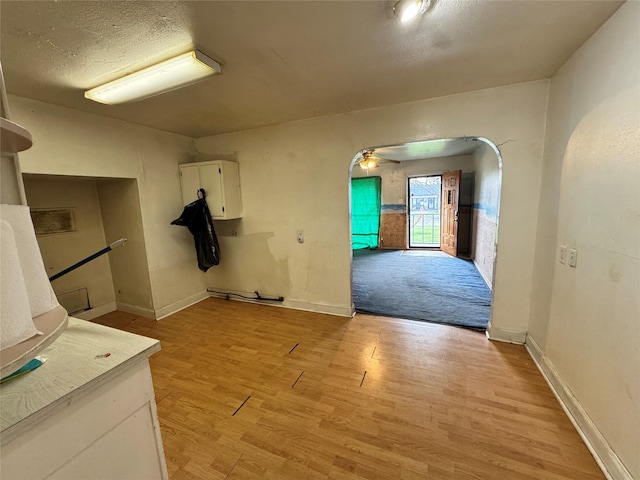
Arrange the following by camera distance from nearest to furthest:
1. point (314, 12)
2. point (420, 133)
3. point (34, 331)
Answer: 1. point (34, 331)
2. point (314, 12)
3. point (420, 133)

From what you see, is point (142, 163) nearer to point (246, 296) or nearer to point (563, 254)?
point (246, 296)

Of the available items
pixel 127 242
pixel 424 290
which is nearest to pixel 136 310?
pixel 127 242

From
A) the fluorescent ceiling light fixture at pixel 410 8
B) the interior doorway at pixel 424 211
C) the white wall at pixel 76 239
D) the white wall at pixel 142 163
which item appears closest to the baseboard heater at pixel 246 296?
the white wall at pixel 142 163

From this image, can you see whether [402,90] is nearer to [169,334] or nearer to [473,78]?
[473,78]

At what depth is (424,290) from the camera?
380 cm

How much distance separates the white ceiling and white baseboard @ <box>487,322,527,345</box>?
218 cm

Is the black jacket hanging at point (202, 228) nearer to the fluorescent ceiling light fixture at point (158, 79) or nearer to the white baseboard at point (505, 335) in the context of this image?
the fluorescent ceiling light fixture at point (158, 79)

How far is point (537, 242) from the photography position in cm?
221

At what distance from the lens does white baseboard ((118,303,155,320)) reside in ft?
10.5

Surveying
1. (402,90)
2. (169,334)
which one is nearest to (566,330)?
(402,90)

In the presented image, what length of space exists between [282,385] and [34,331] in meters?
1.66

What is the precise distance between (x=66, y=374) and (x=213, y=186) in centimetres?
268

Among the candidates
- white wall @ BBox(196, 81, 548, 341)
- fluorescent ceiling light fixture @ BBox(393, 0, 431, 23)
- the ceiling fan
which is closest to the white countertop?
fluorescent ceiling light fixture @ BBox(393, 0, 431, 23)

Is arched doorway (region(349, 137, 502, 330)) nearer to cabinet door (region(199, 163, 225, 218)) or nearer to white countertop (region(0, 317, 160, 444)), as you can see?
cabinet door (region(199, 163, 225, 218))
